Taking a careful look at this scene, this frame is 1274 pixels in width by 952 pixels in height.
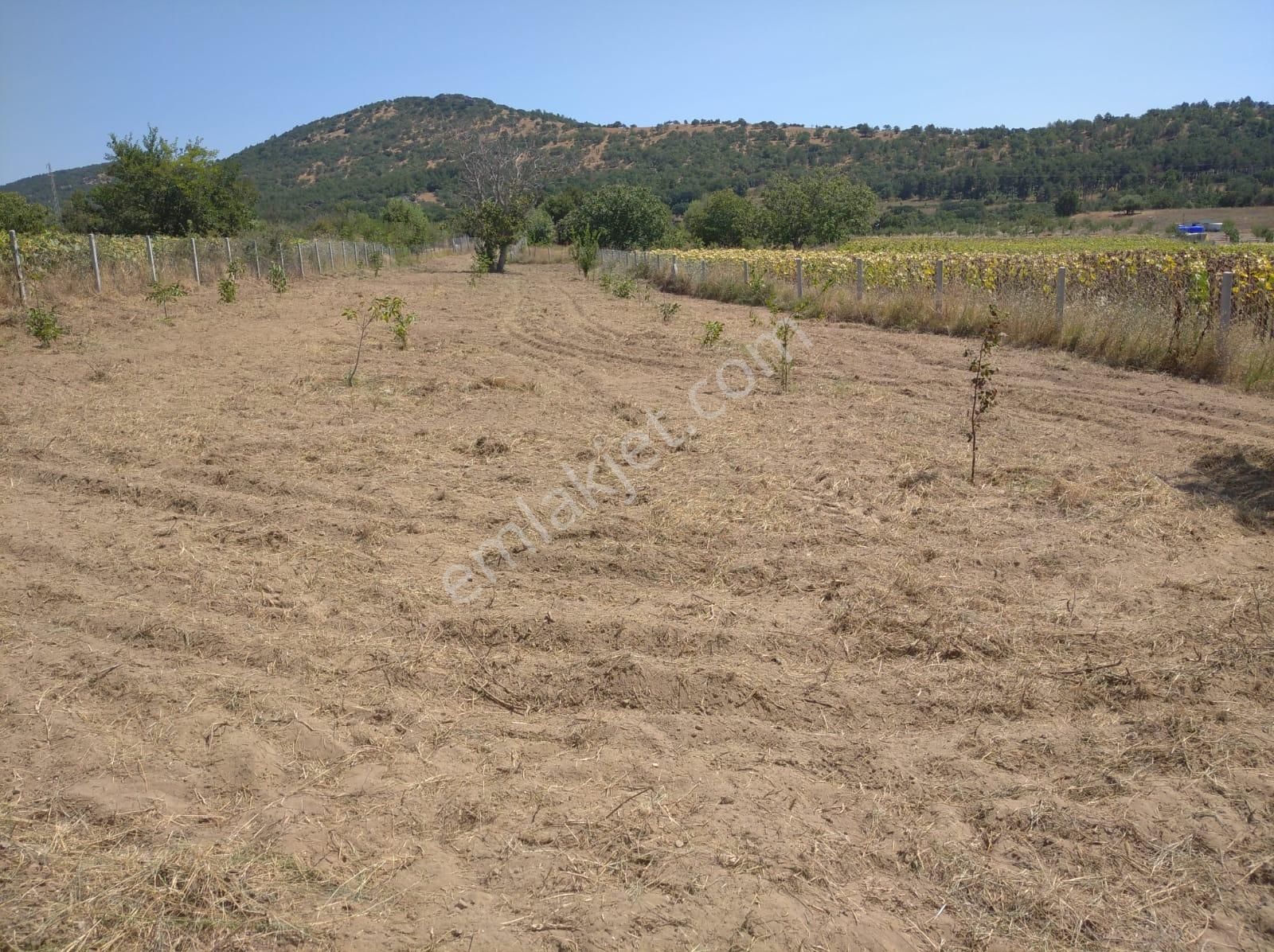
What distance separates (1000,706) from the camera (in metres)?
3.47

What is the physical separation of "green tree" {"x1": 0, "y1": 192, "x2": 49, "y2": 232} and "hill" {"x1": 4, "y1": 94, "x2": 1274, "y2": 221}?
91.1ft

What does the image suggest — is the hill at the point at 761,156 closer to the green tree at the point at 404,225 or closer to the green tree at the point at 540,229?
the green tree at the point at 404,225

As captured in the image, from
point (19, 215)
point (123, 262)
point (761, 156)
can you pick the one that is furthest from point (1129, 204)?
point (19, 215)

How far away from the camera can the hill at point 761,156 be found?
7712cm

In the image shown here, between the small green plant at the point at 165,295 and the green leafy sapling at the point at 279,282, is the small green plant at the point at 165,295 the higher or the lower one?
the lower one

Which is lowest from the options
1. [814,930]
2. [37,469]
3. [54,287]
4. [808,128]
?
[814,930]

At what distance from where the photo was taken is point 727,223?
1769 inches

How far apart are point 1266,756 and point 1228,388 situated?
7854mm

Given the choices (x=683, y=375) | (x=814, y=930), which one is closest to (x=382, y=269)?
(x=683, y=375)

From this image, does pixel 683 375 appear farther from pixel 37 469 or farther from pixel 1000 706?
pixel 1000 706

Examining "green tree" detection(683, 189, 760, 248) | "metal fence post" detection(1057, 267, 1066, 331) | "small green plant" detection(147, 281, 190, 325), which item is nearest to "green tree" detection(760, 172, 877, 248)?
"green tree" detection(683, 189, 760, 248)

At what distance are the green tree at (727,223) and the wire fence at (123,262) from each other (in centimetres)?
2120

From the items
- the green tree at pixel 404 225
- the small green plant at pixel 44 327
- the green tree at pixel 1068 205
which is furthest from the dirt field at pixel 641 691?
the green tree at pixel 1068 205

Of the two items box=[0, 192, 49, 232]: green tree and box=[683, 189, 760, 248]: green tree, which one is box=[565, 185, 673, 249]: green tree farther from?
box=[0, 192, 49, 232]: green tree
